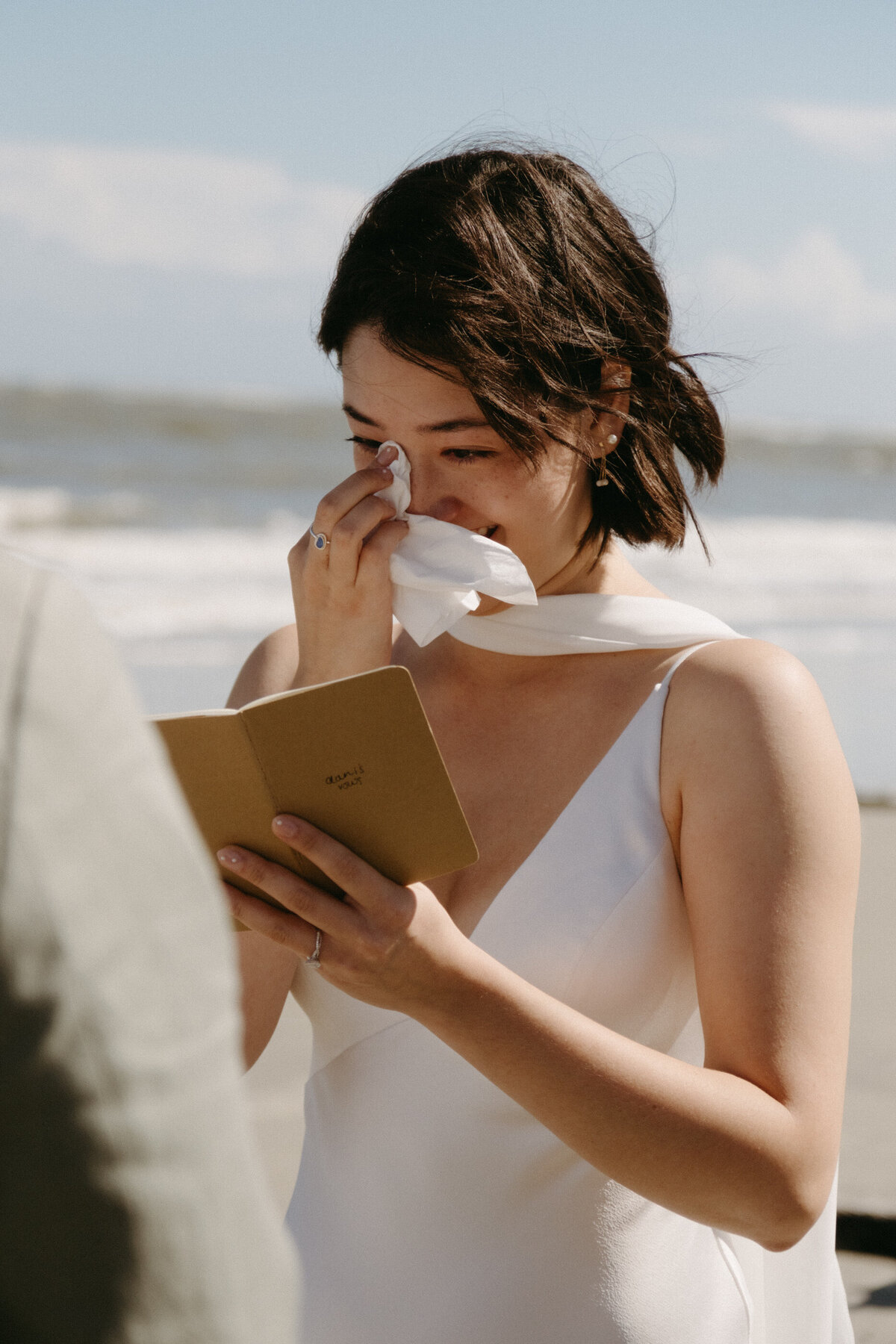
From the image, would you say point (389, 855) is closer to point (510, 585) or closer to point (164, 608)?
point (510, 585)

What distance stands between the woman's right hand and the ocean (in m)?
0.33

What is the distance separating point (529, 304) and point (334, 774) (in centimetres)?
94

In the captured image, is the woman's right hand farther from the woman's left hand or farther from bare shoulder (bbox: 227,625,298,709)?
the woman's left hand

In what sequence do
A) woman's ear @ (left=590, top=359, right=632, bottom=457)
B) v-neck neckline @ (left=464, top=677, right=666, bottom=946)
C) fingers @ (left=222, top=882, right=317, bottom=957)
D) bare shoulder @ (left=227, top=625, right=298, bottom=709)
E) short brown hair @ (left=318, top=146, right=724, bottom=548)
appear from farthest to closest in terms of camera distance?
bare shoulder @ (left=227, top=625, right=298, bottom=709) < woman's ear @ (left=590, top=359, right=632, bottom=457) < short brown hair @ (left=318, top=146, right=724, bottom=548) < v-neck neckline @ (left=464, top=677, right=666, bottom=946) < fingers @ (left=222, top=882, right=317, bottom=957)

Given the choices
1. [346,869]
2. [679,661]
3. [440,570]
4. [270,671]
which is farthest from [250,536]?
[346,869]

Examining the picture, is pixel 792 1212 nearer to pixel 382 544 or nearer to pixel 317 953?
pixel 317 953

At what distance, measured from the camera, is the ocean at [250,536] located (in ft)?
27.3

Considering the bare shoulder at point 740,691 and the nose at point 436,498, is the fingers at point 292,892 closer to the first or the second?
the bare shoulder at point 740,691

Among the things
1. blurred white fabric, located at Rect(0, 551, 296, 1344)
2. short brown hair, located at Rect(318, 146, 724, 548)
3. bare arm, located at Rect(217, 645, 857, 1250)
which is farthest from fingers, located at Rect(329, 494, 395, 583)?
blurred white fabric, located at Rect(0, 551, 296, 1344)

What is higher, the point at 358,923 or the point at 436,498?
the point at 436,498

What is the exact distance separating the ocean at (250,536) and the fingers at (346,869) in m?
0.54

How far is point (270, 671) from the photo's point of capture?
216 cm

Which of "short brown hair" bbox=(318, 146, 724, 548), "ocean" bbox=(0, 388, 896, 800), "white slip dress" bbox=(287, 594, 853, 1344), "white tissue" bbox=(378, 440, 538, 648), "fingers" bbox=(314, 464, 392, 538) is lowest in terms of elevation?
"ocean" bbox=(0, 388, 896, 800)

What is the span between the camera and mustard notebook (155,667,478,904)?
1.25 metres
